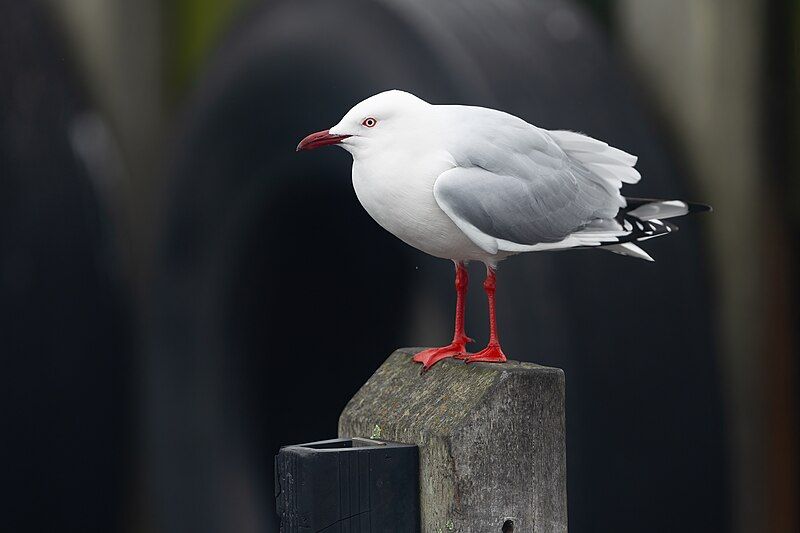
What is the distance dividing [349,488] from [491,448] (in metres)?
0.23

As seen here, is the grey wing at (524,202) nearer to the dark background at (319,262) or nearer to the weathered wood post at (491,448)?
the weathered wood post at (491,448)

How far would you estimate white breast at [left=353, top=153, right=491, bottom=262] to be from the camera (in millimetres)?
A: 2311

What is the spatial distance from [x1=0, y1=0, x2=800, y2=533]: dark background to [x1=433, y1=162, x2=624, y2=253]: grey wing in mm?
610

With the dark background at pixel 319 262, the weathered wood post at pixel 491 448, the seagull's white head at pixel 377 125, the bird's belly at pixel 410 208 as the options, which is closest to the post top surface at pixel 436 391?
the weathered wood post at pixel 491 448

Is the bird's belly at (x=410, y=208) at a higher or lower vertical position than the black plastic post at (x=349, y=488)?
higher

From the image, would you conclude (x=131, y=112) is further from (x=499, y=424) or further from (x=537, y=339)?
(x=499, y=424)

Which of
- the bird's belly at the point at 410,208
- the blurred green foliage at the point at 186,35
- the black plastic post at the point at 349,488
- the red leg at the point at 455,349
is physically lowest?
the black plastic post at the point at 349,488

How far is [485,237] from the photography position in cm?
235

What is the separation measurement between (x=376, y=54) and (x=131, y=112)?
5.40 feet


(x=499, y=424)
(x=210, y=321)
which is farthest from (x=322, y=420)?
(x=499, y=424)

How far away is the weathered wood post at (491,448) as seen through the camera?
6.86 ft

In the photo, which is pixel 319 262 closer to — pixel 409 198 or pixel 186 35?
pixel 186 35

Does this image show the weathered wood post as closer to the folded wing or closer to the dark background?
the folded wing

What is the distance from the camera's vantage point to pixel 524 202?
7.89 ft
